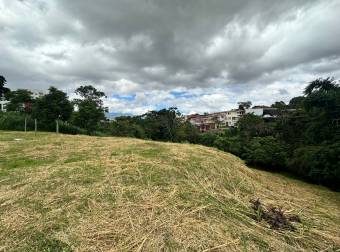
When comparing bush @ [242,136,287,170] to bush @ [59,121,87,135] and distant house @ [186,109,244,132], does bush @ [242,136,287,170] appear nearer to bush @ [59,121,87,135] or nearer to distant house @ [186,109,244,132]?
bush @ [59,121,87,135]

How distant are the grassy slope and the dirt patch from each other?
11 cm

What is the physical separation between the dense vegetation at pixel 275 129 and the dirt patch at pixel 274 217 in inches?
225

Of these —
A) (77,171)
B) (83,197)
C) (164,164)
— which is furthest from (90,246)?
(164,164)

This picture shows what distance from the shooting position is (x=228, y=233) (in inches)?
98.5

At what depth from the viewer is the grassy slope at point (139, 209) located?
231 centimetres

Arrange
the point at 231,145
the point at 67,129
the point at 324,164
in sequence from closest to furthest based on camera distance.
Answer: the point at 324,164 → the point at 231,145 → the point at 67,129

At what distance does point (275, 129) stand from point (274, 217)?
→ 1384 cm

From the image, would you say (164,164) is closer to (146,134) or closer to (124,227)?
(124,227)

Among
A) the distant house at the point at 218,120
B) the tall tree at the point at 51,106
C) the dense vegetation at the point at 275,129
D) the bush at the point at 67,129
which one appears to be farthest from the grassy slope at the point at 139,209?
the distant house at the point at 218,120

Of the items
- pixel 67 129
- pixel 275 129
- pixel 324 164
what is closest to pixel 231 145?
pixel 275 129

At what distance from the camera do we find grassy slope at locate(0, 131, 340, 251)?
2.31 meters

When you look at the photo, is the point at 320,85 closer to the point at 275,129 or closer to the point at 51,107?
the point at 275,129

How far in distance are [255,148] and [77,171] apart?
388 inches

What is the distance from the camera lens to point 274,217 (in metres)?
3.03
